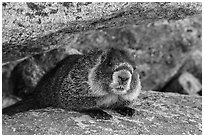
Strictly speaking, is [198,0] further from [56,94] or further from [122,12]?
[56,94]

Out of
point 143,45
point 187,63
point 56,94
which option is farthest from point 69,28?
point 187,63

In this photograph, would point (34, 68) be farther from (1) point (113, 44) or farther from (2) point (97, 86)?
(2) point (97, 86)

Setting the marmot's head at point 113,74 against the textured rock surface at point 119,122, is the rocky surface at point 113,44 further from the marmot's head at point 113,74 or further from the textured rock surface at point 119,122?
the marmot's head at point 113,74

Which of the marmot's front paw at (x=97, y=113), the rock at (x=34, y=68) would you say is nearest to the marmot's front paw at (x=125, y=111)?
the marmot's front paw at (x=97, y=113)

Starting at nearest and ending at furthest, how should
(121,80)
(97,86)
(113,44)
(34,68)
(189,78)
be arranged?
(121,80)
(97,86)
(34,68)
(113,44)
(189,78)

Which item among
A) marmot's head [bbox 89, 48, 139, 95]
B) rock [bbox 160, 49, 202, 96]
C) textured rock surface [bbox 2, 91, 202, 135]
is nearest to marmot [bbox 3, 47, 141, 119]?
marmot's head [bbox 89, 48, 139, 95]

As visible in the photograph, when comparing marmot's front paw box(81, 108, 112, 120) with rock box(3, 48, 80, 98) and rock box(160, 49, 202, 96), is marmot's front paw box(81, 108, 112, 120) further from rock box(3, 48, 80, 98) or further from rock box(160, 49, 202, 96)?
rock box(160, 49, 202, 96)

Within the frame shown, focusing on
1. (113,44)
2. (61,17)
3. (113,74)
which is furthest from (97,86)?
(113,44)
